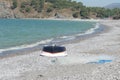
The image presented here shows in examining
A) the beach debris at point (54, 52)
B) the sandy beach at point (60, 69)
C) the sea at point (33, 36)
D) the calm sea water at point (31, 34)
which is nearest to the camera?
the sandy beach at point (60, 69)

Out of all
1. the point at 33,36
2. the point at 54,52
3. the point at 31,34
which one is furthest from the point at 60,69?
the point at 31,34

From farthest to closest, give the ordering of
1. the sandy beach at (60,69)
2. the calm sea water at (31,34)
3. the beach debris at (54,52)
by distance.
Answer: the calm sea water at (31,34)
the beach debris at (54,52)
the sandy beach at (60,69)

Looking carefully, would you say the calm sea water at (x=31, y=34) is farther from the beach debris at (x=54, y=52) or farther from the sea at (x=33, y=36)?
the beach debris at (x=54, y=52)

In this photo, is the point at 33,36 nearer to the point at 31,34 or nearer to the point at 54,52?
the point at 31,34

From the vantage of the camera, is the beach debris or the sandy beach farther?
the beach debris

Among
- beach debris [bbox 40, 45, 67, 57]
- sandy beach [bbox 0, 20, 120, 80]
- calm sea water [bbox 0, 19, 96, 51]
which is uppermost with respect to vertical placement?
sandy beach [bbox 0, 20, 120, 80]

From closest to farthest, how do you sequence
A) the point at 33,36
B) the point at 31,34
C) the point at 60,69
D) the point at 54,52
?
the point at 60,69
the point at 54,52
the point at 33,36
the point at 31,34

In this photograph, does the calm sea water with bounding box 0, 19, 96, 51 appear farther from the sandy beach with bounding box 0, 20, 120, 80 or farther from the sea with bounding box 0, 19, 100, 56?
the sandy beach with bounding box 0, 20, 120, 80

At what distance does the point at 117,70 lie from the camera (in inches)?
745

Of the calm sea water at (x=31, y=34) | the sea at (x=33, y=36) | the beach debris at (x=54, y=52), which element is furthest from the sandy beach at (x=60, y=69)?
the calm sea water at (x=31, y=34)

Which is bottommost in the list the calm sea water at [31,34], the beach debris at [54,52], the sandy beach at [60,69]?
the calm sea water at [31,34]

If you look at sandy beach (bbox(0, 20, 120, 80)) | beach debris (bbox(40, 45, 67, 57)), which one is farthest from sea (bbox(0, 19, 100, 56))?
sandy beach (bbox(0, 20, 120, 80))

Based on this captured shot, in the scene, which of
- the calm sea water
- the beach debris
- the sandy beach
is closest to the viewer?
the sandy beach

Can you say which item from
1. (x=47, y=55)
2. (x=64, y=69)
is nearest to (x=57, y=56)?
(x=47, y=55)
